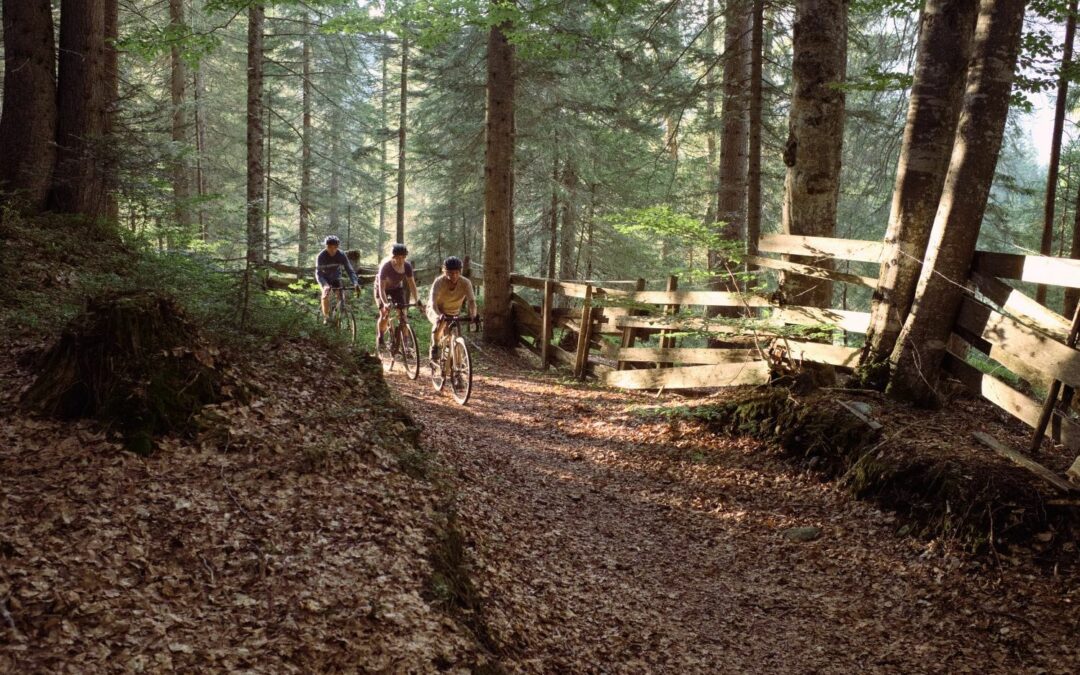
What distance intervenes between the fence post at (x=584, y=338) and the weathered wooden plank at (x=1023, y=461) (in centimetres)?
693

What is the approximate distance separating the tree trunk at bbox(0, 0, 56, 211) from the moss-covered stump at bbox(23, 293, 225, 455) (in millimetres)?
4958

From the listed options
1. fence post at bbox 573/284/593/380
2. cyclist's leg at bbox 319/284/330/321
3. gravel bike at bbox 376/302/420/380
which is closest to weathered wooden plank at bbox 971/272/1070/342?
fence post at bbox 573/284/593/380

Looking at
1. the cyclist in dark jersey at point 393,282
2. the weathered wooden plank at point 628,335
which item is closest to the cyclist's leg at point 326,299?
the cyclist in dark jersey at point 393,282

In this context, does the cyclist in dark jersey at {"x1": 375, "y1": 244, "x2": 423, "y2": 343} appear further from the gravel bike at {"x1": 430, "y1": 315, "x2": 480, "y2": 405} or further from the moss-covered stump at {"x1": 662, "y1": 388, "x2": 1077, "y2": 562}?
the moss-covered stump at {"x1": 662, "y1": 388, "x2": 1077, "y2": 562}

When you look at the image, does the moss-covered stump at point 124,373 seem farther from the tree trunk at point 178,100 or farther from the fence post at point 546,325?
the tree trunk at point 178,100

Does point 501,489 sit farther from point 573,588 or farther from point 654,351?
point 654,351

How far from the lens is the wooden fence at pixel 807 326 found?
204 inches

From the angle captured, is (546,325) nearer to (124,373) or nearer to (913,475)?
(913,475)

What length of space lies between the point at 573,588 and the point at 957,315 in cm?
452

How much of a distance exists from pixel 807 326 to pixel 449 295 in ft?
17.2

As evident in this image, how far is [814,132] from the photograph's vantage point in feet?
26.1

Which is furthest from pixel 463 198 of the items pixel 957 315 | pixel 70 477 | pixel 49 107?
pixel 70 477

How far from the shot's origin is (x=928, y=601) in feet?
15.1

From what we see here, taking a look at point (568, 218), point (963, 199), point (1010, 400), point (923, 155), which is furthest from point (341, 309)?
point (568, 218)
